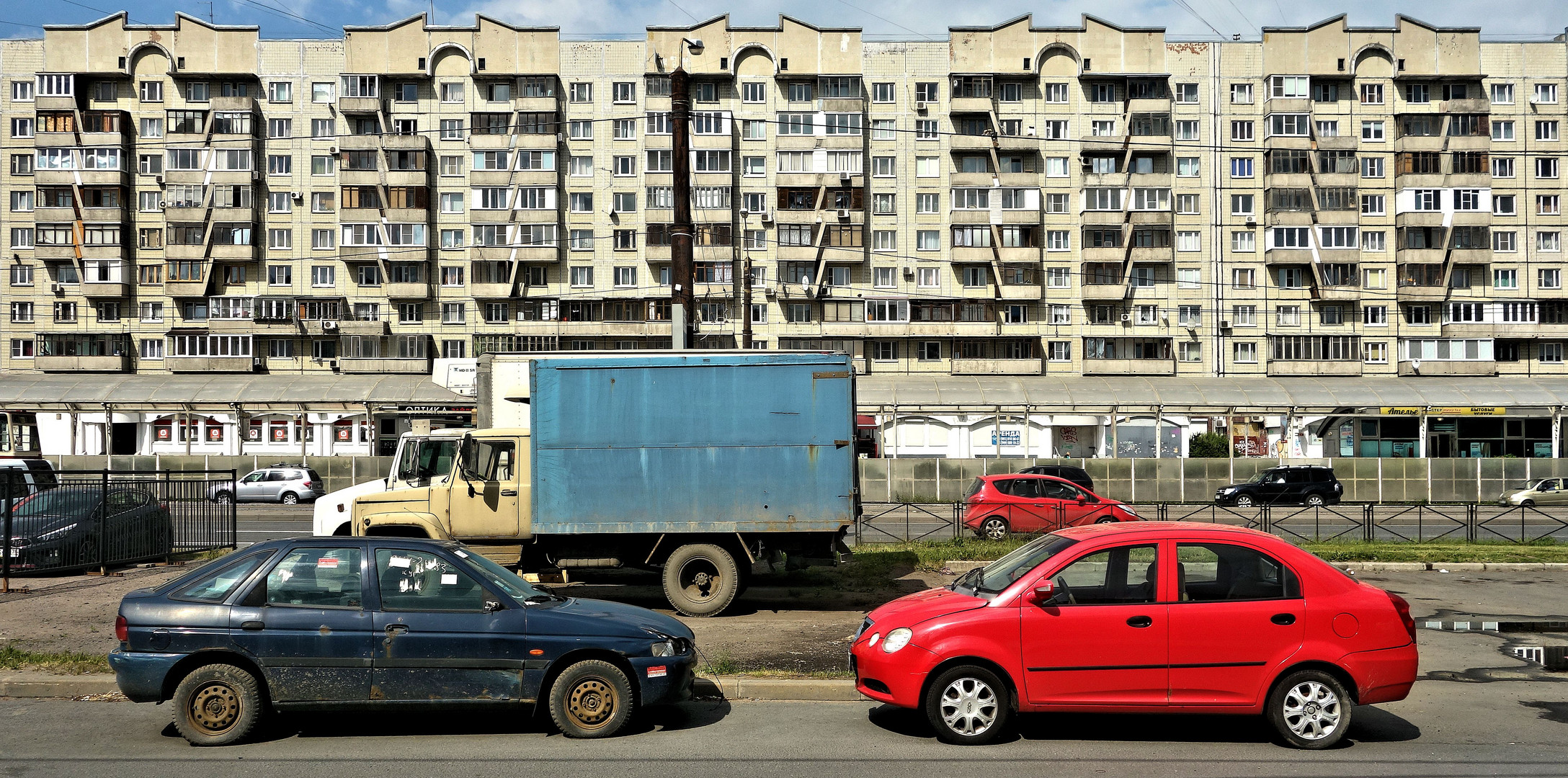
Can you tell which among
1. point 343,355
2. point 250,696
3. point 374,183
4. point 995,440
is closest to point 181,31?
point 374,183

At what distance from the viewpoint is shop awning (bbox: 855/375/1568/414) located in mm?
48125

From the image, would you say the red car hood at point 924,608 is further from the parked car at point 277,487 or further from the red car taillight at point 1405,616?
the parked car at point 277,487

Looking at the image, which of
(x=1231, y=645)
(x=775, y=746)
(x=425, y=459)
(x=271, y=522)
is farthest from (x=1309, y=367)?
(x=775, y=746)

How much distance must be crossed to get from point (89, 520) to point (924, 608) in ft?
44.3

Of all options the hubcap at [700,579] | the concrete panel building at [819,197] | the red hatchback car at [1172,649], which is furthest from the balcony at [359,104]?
the red hatchback car at [1172,649]

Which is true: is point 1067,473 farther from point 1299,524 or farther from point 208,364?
point 208,364

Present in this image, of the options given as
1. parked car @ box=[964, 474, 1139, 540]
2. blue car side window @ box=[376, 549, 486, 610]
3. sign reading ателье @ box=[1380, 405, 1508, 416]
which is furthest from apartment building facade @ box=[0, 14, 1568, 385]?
blue car side window @ box=[376, 549, 486, 610]

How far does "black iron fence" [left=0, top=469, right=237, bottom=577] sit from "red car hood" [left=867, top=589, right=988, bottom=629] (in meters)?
12.4

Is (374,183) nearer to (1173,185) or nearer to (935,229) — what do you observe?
(935,229)

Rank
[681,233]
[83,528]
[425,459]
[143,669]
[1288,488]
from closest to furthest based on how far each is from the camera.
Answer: [143,669]
[425,459]
[83,528]
[681,233]
[1288,488]

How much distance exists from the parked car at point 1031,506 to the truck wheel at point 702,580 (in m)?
10.4

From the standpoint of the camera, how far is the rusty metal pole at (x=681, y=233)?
19359 millimetres

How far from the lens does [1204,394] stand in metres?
52.3

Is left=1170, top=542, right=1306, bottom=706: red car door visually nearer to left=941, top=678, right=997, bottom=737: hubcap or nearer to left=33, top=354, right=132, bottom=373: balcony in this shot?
left=941, top=678, right=997, bottom=737: hubcap
